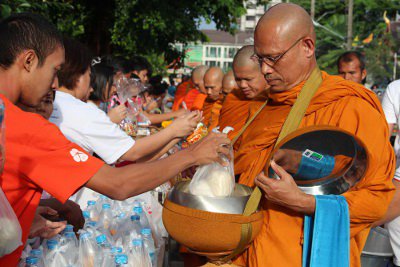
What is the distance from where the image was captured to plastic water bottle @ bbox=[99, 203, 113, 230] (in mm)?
2947

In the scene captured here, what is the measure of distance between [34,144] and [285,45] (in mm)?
1269

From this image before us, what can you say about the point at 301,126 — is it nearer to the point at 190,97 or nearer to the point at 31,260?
the point at 31,260

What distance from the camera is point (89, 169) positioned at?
1.91 meters

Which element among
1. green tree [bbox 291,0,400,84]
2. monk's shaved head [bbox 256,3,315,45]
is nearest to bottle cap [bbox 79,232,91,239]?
monk's shaved head [bbox 256,3,315,45]

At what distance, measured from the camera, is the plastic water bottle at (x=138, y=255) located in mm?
2568

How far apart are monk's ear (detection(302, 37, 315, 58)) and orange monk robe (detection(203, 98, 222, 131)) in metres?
4.01

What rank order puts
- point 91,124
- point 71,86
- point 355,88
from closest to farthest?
point 355,88
point 91,124
point 71,86

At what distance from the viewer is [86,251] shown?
7.89 ft

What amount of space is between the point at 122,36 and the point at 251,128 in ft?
37.6

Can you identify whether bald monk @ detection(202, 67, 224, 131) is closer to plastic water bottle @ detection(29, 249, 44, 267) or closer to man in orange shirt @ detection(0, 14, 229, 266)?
plastic water bottle @ detection(29, 249, 44, 267)

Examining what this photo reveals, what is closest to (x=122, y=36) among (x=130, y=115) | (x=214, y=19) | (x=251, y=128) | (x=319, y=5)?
(x=214, y=19)

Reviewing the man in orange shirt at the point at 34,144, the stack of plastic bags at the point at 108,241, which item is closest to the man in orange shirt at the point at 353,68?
the stack of plastic bags at the point at 108,241

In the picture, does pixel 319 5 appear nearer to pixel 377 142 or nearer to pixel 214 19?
pixel 214 19

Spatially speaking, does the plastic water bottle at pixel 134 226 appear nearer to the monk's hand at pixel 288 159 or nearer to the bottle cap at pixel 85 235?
the bottle cap at pixel 85 235
